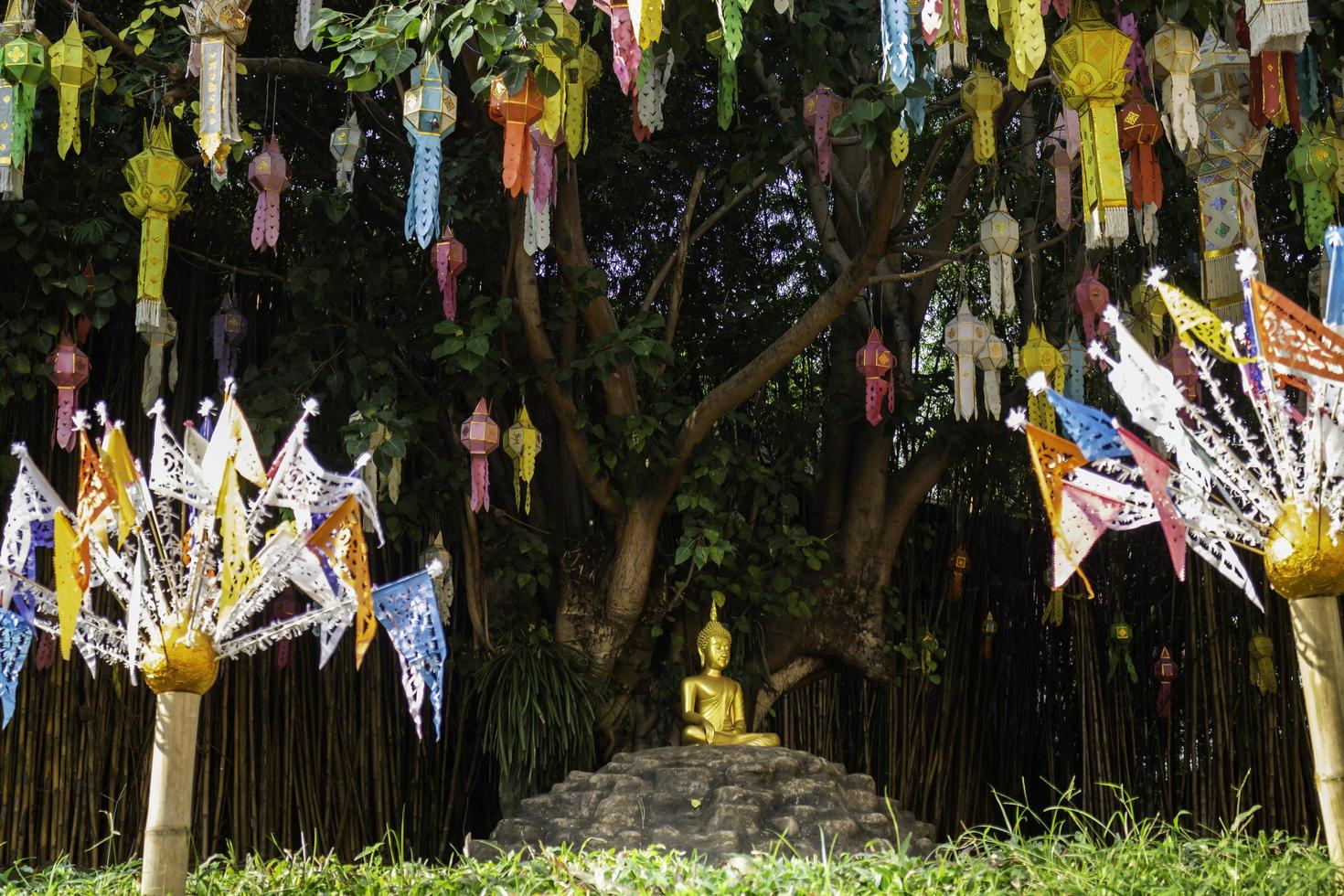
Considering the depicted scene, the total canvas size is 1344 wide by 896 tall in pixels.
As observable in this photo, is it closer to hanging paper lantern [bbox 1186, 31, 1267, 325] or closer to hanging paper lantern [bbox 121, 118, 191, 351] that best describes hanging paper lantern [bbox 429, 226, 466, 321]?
hanging paper lantern [bbox 121, 118, 191, 351]

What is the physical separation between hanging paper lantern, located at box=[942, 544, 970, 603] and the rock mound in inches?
90.1

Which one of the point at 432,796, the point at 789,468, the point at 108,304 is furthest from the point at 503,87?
the point at 432,796

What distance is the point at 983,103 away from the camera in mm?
4785

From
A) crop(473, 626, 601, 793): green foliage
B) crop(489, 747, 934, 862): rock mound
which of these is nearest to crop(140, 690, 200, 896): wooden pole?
crop(489, 747, 934, 862): rock mound

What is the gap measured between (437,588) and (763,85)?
2.27m

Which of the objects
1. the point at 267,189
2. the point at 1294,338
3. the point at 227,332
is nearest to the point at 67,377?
the point at 227,332

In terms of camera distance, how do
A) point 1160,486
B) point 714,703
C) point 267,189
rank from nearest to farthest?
point 1160,486
point 267,189
point 714,703

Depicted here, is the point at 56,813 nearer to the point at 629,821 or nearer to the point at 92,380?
the point at 92,380

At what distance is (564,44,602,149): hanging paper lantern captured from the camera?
4.29m

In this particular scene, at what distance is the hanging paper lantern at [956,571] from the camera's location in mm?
7000

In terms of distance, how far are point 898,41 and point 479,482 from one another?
2.19 metres

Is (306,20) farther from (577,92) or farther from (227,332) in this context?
(227,332)

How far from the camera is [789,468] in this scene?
6285 millimetres

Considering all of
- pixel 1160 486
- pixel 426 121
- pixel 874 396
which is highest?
pixel 426 121
